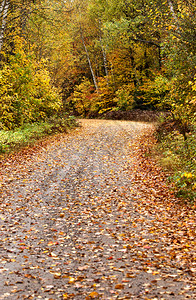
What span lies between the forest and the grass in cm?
17

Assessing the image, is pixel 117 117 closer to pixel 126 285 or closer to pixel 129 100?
pixel 129 100

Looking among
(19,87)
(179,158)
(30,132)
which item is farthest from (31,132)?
(179,158)

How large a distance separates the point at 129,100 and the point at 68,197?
21646mm

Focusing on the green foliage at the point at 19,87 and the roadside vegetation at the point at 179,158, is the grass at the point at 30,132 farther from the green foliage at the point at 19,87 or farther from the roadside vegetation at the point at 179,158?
the roadside vegetation at the point at 179,158

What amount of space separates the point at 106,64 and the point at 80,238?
30.0 meters

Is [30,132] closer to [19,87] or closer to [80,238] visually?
[19,87]

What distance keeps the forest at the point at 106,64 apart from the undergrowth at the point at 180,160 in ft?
0.16

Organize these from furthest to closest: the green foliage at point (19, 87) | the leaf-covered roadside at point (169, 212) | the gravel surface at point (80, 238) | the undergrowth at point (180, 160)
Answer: the green foliage at point (19, 87) → the undergrowth at point (180, 160) → the leaf-covered roadside at point (169, 212) → the gravel surface at point (80, 238)

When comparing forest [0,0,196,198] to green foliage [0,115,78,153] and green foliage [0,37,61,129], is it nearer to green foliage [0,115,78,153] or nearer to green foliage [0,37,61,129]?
green foliage [0,37,61,129]

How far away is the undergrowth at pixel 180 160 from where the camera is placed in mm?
8164

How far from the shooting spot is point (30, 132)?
54.7ft

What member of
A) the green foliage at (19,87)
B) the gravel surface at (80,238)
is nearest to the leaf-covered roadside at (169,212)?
the gravel surface at (80,238)

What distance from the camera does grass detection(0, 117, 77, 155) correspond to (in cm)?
1349

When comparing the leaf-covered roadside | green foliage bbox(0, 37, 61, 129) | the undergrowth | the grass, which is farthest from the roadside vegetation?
green foliage bbox(0, 37, 61, 129)
